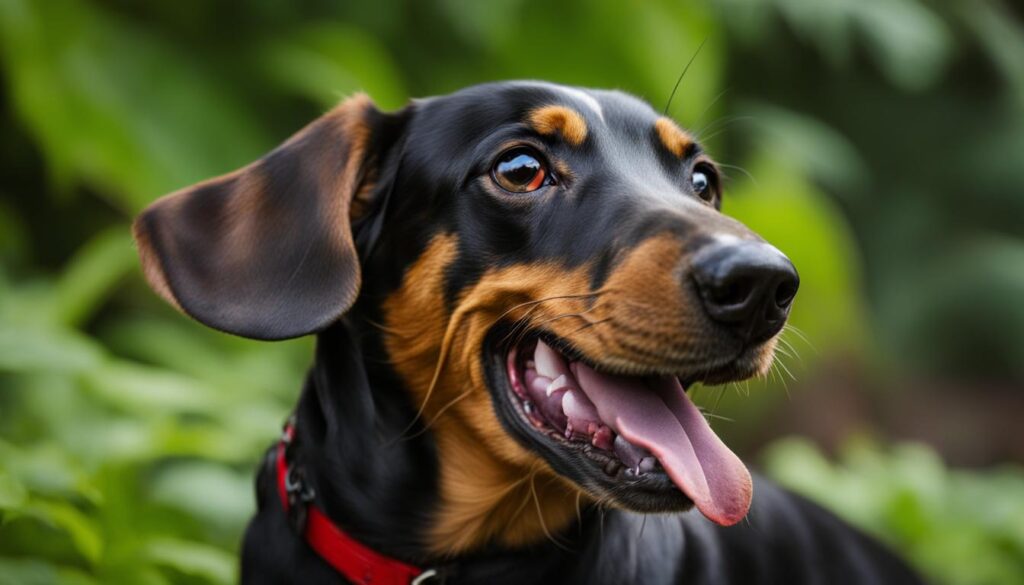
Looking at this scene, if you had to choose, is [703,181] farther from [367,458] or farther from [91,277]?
[91,277]

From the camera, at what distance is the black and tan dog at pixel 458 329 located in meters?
2.65

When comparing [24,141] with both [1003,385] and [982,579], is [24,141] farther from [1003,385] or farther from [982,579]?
[1003,385]

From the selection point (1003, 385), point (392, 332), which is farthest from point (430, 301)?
point (1003, 385)

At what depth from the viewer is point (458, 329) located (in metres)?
2.81

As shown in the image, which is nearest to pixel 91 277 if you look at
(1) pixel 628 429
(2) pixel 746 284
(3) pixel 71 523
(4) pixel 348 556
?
(3) pixel 71 523

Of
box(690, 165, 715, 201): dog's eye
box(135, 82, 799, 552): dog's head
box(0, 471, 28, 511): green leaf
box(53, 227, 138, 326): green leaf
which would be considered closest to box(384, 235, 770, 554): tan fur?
box(135, 82, 799, 552): dog's head

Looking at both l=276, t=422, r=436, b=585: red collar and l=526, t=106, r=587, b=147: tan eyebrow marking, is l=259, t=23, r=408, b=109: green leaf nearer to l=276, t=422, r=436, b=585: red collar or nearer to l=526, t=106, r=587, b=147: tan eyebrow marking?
l=526, t=106, r=587, b=147: tan eyebrow marking

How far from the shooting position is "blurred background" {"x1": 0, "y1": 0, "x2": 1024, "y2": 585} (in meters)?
3.82

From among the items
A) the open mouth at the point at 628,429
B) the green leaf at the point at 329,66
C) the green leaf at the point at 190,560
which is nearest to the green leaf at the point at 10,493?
the green leaf at the point at 190,560

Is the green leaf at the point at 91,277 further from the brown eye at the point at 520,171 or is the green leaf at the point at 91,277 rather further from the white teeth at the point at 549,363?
the white teeth at the point at 549,363

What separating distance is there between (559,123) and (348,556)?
1.17m

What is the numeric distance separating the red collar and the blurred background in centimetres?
62

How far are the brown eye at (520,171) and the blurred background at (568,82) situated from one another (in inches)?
29.6

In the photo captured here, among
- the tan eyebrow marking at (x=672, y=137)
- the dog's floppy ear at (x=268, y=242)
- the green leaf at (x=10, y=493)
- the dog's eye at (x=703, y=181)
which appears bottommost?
the green leaf at (x=10, y=493)
